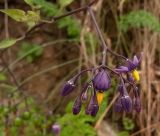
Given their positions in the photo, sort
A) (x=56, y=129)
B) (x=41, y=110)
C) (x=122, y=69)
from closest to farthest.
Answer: (x=122, y=69) < (x=56, y=129) < (x=41, y=110)

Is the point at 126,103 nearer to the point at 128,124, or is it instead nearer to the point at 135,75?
the point at 135,75

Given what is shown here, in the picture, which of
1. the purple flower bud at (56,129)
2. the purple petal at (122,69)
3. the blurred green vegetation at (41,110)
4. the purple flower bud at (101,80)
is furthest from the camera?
the purple flower bud at (56,129)

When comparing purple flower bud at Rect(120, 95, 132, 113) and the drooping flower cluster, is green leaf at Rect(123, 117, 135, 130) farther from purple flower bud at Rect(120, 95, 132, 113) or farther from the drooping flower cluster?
purple flower bud at Rect(120, 95, 132, 113)

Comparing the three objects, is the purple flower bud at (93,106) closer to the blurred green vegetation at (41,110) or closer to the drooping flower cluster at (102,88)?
the drooping flower cluster at (102,88)

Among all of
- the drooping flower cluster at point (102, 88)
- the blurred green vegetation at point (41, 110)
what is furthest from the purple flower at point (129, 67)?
the blurred green vegetation at point (41, 110)

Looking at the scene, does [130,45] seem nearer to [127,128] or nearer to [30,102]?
[127,128]

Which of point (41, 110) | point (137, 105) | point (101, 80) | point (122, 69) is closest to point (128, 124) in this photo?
point (41, 110)

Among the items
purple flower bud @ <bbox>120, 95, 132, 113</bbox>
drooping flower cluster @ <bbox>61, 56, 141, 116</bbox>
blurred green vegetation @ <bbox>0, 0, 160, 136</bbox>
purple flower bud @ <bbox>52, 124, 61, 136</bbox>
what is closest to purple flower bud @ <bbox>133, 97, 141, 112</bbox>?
drooping flower cluster @ <bbox>61, 56, 141, 116</bbox>

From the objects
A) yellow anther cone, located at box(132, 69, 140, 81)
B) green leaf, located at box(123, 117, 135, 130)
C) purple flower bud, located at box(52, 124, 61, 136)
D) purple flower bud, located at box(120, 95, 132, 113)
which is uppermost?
yellow anther cone, located at box(132, 69, 140, 81)
